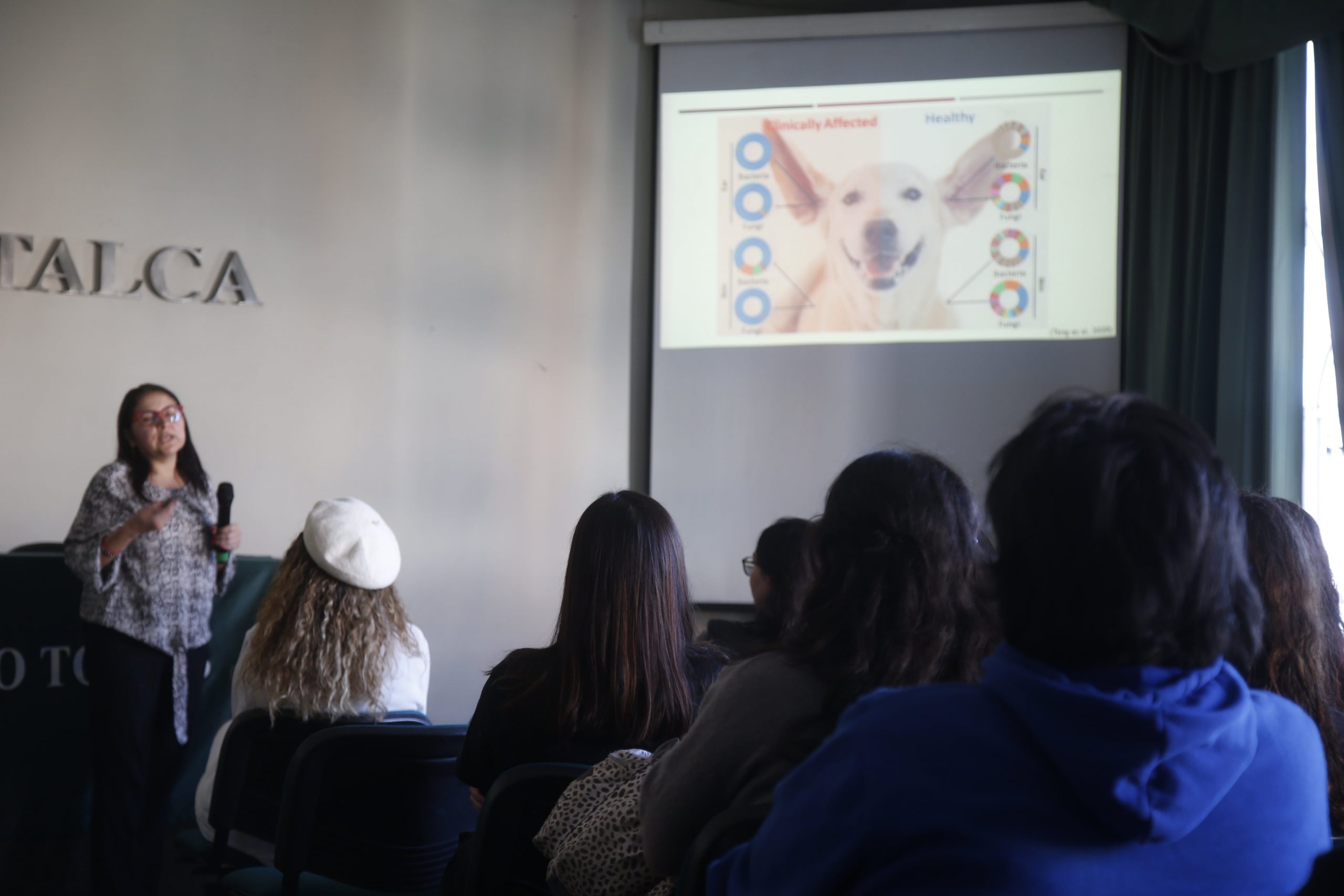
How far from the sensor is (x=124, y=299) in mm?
4125

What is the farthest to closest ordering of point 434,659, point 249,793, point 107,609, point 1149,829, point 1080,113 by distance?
point 434,659
point 1080,113
point 107,609
point 249,793
point 1149,829

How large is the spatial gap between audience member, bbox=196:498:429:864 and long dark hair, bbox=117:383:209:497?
0.90m

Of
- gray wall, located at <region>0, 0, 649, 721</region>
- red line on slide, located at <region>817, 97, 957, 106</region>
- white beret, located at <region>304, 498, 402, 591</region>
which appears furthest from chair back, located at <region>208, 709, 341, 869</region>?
red line on slide, located at <region>817, 97, 957, 106</region>

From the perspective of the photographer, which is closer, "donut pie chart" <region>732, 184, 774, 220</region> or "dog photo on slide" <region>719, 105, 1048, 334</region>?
"dog photo on slide" <region>719, 105, 1048, 334</region>

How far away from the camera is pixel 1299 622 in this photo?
1.46m

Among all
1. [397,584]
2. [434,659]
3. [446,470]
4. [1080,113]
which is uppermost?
[1080,113]

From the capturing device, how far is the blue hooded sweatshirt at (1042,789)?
2.37 ft

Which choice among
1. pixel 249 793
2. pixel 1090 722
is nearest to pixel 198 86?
pixel 249 793

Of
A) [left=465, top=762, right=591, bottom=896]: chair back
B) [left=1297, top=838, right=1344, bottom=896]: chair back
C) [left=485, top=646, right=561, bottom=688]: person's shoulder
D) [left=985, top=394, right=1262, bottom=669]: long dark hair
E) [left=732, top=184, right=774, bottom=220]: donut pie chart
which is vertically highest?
[left=732, top=184, right=774, bottom=220]: donut pie chart

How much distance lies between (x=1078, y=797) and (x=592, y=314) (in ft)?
13.0

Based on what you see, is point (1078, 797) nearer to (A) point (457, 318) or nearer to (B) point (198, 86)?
(A) point (457, 318)

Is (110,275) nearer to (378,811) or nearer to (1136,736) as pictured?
(378,811)

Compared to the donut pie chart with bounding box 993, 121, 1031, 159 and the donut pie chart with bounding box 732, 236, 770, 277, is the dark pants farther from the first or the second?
the donut pie chart with bounding box 993, 121, 1031, 159

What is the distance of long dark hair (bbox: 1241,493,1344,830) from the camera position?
142cm
